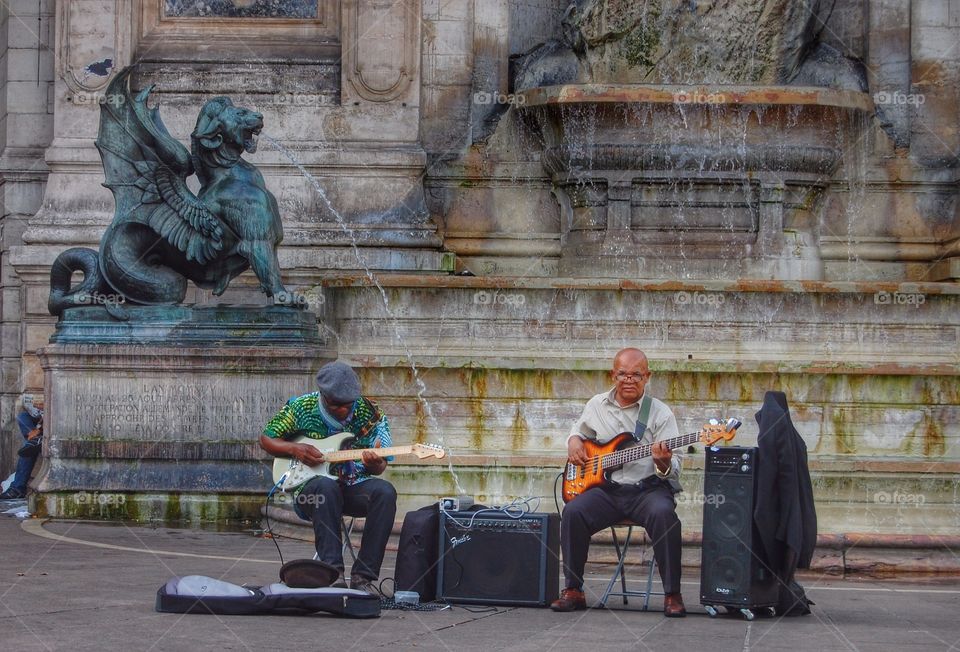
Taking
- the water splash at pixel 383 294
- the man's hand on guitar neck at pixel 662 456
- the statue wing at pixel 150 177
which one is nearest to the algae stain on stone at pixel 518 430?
the water splash at pixel 383 294

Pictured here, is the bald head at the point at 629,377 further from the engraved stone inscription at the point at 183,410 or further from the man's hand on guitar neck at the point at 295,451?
the engraved stone inscription at the point at 183,410

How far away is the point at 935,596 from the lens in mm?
11266

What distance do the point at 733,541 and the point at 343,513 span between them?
2215 mm

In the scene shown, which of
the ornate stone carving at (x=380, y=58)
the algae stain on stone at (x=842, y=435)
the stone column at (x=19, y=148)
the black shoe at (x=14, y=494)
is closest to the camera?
the algae stain on stone at (x=842, y=435)

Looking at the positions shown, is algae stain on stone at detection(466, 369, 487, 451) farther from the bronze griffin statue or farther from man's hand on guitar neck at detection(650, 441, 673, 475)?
man's hand on guitar neck at detection(650, 441, 673, 475)

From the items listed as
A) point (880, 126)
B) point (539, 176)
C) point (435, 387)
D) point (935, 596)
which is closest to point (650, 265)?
point (539, 176)

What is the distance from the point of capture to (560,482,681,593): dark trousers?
9.84 meters

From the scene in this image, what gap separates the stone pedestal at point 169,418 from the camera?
47.9 ft

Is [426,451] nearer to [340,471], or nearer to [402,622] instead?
[340,471]

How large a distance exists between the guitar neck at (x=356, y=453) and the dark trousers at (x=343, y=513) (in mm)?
130

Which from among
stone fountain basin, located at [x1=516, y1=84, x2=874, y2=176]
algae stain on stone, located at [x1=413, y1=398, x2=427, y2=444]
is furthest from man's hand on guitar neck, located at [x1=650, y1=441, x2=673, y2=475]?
stone fountain basin, located at [x1=516, y1=84, x2=874, y2=176]

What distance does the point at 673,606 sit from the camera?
9805mm

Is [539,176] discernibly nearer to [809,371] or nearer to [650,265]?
[650,265]

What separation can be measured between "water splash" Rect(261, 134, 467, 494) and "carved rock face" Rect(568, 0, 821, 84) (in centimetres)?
316
